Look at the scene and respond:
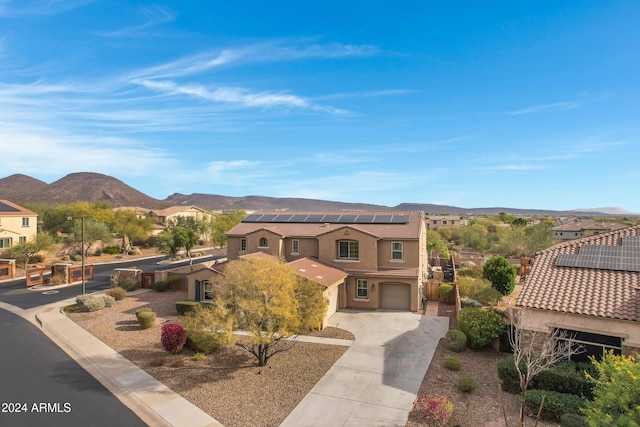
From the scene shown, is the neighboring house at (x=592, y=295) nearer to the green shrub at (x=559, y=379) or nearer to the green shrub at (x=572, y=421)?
the green shrub at (x=559, y=379)

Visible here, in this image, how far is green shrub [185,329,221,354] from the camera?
16719mm

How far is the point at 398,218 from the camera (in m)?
32.0

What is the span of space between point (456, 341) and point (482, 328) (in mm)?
1501

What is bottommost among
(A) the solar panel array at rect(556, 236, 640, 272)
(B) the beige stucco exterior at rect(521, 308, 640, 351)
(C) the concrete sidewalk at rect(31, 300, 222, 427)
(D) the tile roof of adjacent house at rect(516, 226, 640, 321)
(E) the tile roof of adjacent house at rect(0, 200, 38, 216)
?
(C) the concrete sidewalk at rect(31, 300, 222, 427)

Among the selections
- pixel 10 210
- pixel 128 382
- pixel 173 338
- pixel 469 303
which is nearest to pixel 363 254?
pixel 469 303

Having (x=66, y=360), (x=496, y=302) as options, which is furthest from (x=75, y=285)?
(x=496, y=302)

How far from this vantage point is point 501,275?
30.5 metres

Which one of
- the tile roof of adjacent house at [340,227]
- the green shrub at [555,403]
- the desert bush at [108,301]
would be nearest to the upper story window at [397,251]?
the tile roof of adjacent house at [340,227]

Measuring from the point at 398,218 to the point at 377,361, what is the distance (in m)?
16.3

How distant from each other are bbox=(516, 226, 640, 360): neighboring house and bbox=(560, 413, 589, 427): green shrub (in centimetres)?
417

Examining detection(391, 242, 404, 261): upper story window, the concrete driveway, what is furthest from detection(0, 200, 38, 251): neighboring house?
detection(391, 242, 404, 261): upper story window

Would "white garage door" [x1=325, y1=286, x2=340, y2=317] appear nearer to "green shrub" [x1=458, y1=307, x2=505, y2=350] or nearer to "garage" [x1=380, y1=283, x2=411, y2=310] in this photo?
"garage" [x1=380, y1=283, x2=411, y2=310]

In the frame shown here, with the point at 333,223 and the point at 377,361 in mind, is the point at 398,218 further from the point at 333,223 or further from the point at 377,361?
the point at 377,361

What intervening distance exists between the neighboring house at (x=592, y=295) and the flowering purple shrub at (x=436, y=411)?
5.92 m
